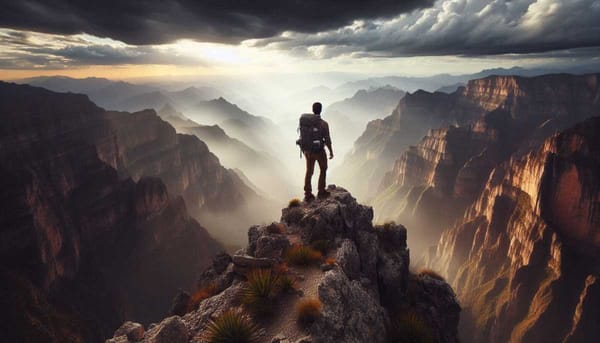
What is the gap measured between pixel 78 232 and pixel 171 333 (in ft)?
219

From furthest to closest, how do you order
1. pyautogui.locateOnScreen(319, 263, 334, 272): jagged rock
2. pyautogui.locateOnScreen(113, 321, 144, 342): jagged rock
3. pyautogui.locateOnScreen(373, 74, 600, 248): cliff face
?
pyautogui.locateOnScreen(373, 74, 600, 248): cliff face, pyautogui.locateOnScreen(319, 263, 334, 272): jagged rock, pyautogui.locateOnScreen(113, 321, 144, 342): jagged rock

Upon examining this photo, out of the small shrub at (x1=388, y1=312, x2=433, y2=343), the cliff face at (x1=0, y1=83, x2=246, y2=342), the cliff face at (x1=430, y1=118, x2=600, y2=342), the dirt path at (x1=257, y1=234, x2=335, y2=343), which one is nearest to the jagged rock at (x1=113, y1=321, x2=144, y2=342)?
the dirt path at (x1=257, y1=234, x2=335, y2=343)

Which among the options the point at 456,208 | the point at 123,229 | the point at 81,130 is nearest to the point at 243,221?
the point at 123,229

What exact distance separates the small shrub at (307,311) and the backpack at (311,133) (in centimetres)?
896

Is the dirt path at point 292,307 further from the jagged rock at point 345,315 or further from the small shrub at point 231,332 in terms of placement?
the small shrub at point 231,332

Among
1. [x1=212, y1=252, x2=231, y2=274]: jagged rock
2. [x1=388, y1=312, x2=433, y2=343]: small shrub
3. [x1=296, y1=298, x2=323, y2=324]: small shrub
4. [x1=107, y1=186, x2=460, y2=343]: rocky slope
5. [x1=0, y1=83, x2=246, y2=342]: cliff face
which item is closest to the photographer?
[x1=296, y1=298, x2=323, y2=324]: small shrub

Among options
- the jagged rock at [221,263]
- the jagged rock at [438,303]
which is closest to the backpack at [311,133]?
the jagged rock at [221,263]

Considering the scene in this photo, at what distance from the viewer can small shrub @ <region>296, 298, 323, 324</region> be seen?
8656 millimetres

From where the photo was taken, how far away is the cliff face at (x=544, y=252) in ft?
183

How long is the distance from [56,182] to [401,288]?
232 ft

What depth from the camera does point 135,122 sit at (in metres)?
113

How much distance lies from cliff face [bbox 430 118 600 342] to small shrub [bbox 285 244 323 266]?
209 feet

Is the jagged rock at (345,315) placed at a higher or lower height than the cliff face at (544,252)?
higher

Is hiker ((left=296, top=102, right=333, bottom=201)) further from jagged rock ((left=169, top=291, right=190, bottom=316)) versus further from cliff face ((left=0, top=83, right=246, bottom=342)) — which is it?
cliff face ((left=0, top=83, right=246, bottom=342))
